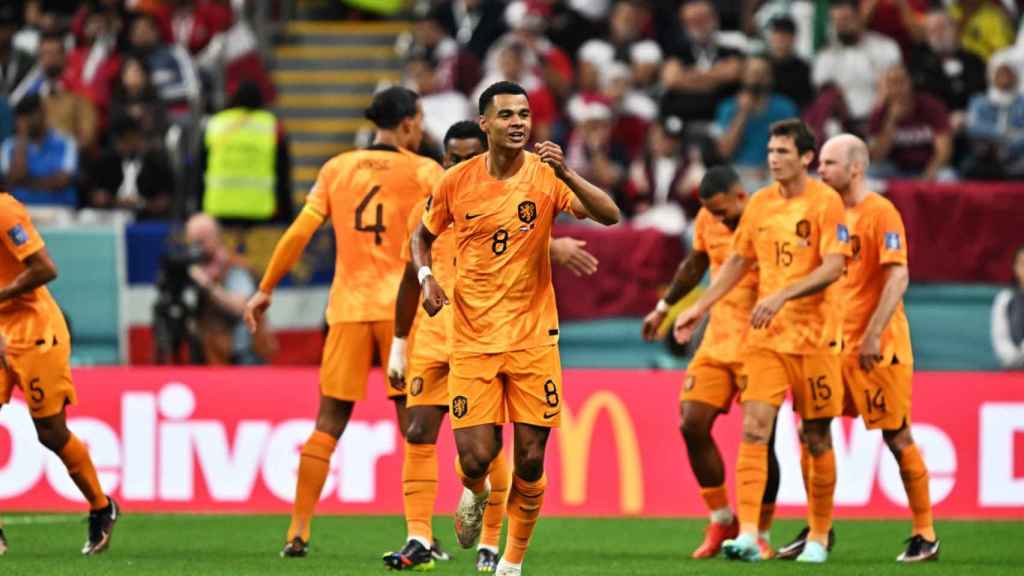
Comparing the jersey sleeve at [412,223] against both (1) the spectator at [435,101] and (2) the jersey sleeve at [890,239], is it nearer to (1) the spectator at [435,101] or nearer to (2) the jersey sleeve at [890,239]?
(2) the jersey sleeve at [890,239]

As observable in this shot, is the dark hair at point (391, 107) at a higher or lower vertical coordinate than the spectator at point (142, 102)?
higher

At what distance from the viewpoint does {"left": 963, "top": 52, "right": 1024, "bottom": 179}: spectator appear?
19.1 metres

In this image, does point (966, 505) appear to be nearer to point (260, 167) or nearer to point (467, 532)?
point (467, 532)

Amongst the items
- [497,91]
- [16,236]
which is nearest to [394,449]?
[16,236]

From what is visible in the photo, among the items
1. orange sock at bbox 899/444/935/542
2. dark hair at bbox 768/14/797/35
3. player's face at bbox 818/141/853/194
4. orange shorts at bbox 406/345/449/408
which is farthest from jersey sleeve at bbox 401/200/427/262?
dark hair at bbox 768/14/797/35

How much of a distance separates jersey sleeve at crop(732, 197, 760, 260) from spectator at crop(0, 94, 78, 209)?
9.29 metres

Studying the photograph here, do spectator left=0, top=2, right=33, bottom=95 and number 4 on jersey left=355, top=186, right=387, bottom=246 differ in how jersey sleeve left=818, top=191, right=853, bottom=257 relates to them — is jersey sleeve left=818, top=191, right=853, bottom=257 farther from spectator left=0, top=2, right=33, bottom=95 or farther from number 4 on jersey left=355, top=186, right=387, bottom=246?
spectator left=0, top=2, right=33, bottom=95

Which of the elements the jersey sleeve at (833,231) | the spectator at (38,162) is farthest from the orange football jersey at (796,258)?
the spectator at (38,162)

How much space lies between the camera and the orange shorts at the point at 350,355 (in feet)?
39.8

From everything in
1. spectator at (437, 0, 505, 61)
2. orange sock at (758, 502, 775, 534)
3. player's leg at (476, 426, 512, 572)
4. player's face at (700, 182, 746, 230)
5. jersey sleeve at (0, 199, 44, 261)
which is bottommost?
orange sock at (758, 502, 775, 534)

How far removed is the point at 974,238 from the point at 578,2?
5.69 metres

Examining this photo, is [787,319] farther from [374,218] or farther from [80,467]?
[80,467]

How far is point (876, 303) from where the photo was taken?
12.8 meters

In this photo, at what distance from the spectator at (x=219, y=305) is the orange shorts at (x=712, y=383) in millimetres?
6847
